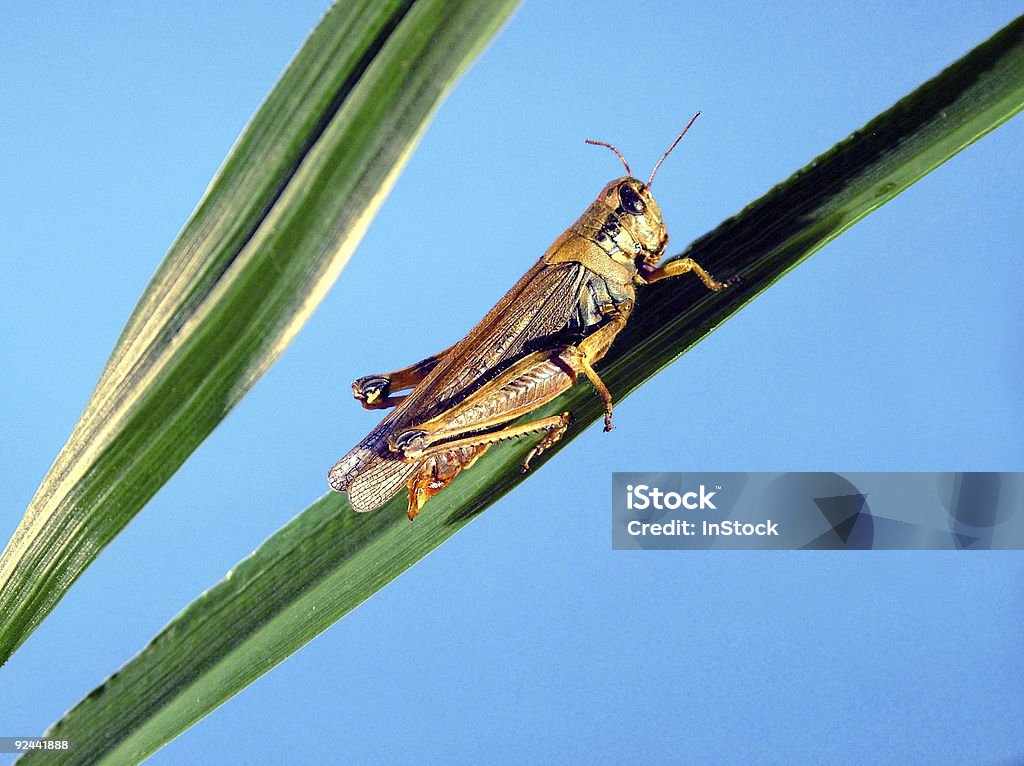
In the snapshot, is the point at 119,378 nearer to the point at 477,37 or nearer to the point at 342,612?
the point at 477,37

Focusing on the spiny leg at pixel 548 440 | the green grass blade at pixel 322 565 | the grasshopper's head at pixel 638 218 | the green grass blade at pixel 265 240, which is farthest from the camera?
the grasshopper's head at pixel 638 218

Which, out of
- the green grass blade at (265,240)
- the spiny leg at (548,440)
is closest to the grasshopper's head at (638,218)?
the spiny leg at (548,440)

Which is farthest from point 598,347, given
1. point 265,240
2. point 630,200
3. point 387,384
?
point 265,240

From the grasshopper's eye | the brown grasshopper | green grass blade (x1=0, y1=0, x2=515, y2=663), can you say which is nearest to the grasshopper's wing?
the brown grasshopper

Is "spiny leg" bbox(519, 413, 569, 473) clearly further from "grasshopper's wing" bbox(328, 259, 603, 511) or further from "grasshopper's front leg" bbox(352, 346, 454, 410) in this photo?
"grasshopper's front leg" bbox(352, 346, 454, 410)

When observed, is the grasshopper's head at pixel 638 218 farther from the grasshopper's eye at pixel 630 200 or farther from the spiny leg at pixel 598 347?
the spiny leg at pixel 598 347

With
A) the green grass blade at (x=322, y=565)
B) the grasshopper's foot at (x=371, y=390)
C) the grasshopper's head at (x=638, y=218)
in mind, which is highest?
the grasshopper's head at (x=638, y=218)

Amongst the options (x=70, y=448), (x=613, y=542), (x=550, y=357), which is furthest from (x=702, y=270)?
(x=613, y=542)
